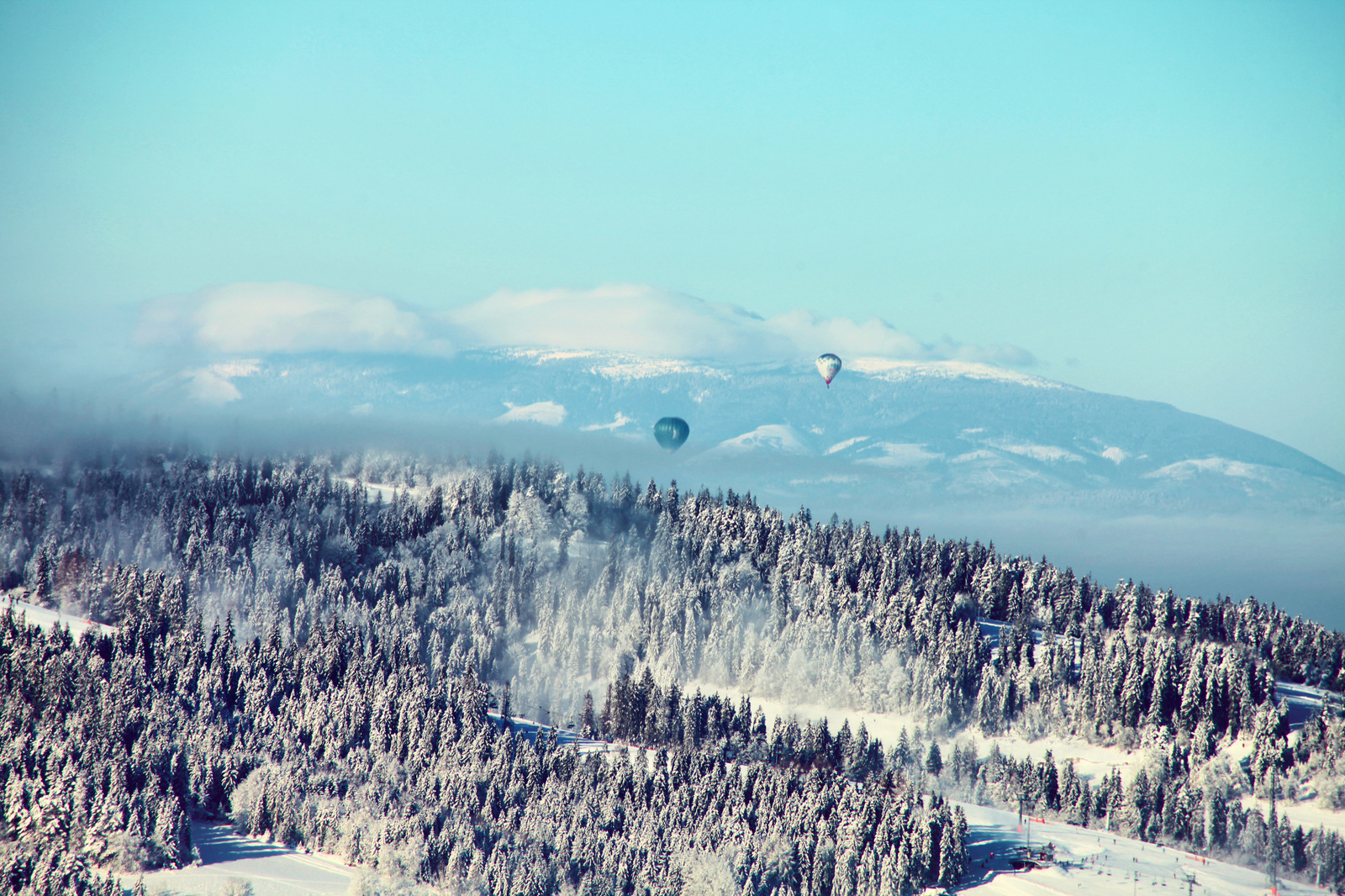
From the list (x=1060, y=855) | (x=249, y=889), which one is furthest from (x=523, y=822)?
(x=1060, y=855)

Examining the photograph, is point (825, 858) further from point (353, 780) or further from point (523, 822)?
point (353, 780)

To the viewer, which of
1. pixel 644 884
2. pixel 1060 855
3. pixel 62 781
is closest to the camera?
pixel 644 884

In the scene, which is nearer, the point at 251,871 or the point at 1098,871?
the point at 251,871

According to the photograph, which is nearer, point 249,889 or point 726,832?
point 249,889

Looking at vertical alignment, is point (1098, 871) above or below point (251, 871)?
above

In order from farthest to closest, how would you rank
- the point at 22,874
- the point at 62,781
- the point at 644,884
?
1. the point at 62,781
2. the point at 644,884
3. the point at 22,874
